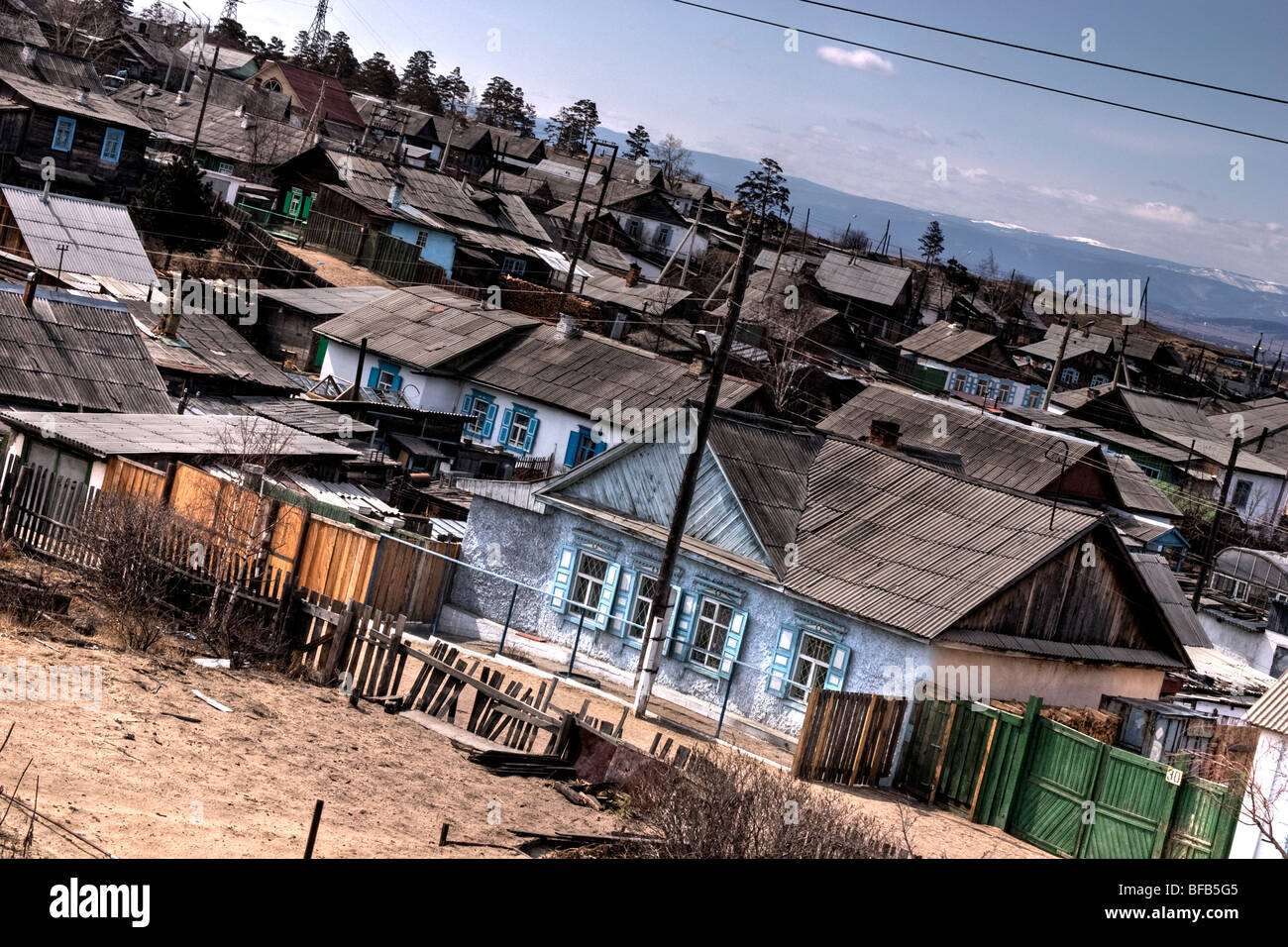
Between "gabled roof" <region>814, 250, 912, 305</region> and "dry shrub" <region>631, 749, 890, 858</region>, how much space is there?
66516 mm

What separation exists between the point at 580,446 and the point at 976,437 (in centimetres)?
1474

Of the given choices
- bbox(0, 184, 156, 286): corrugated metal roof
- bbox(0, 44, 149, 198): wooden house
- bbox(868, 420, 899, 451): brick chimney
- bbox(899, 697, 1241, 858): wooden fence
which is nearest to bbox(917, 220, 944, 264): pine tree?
bbox(0, 44, 149, 198): wooden house

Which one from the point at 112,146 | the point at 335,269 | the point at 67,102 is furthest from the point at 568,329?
the point at 67,102

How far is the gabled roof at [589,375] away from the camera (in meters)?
36.5

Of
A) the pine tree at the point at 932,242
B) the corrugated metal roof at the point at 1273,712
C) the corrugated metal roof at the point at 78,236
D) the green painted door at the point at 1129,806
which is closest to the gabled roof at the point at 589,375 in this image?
the corrugated metal roof at the point at 78,236

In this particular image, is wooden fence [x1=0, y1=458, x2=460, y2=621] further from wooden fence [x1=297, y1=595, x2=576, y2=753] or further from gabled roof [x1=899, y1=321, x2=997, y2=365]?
gabled roof [x1=899, y1=321, x2=997, y2=365]

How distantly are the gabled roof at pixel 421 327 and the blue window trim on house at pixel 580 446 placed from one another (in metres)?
4.95

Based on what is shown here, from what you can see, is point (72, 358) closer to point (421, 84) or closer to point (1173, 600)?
point (1173, 600)

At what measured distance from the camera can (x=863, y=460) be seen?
24.2 meters

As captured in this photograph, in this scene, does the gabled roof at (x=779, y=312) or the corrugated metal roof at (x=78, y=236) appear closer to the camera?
the corrugated metal roof at (x=78, y=236)

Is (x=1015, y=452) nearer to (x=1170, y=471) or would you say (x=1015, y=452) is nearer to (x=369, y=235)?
(x=1170, y=471)

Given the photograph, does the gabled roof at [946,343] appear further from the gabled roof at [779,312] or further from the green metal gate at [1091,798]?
the green metal gate at [1091,798]

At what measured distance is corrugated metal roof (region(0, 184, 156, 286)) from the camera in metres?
36.2

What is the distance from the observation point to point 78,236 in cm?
3747
